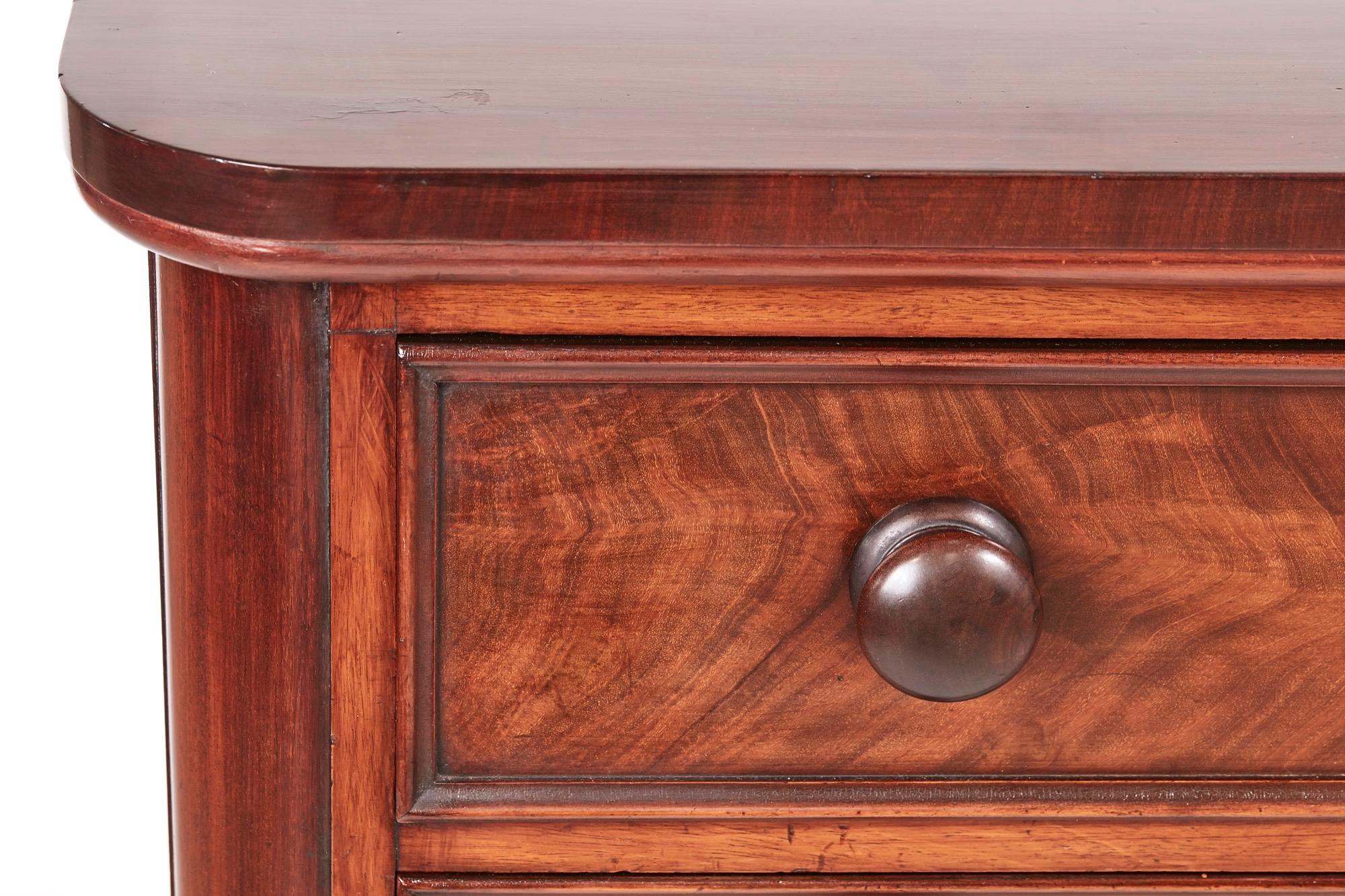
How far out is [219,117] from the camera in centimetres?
50

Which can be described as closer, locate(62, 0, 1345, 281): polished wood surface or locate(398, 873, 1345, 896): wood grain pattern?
locate(62, 0, 1345, 281): polished wood surface

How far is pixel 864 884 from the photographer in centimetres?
58

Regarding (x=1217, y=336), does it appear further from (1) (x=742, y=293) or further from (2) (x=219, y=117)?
(2) (x=219, y=117)

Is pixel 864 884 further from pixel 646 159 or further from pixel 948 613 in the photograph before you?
pixel 646 159

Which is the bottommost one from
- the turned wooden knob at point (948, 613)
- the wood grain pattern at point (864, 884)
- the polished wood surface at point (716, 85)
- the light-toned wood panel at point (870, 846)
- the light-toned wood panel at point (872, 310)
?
the wood grain pattern at point (864, 884)

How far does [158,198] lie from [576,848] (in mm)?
263

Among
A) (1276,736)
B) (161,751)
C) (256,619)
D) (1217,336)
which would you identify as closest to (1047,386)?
(1217,336)

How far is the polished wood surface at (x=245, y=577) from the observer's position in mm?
506

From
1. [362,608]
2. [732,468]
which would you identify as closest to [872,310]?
[732,468]

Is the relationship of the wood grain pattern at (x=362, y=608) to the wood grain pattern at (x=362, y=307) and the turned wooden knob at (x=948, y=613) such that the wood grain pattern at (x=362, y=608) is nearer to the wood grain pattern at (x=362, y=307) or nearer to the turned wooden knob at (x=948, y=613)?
the wood grain pattern at (x=362, y=307)

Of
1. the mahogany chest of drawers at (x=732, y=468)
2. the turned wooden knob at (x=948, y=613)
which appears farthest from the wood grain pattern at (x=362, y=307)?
the turned wooden knob at (x=948, y=613)

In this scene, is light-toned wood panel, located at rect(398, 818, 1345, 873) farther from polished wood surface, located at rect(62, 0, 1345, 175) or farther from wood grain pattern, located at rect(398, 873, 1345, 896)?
polished wood surface, located at rect(62, 0, 1345, 175)

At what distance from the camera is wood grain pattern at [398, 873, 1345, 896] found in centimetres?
57

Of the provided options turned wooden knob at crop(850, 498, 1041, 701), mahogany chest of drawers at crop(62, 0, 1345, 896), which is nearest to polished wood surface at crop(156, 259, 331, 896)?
mahogany chest of drawers at crop(62, 0, 1345, 896)
